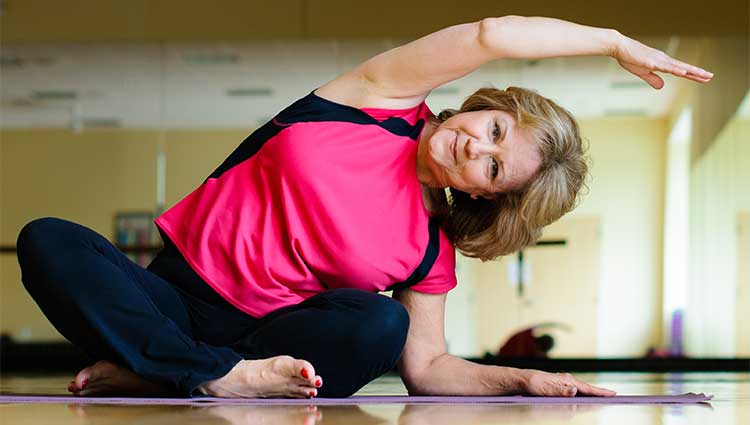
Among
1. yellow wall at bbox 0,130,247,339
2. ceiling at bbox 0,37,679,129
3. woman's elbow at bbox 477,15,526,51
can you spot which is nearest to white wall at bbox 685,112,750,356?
ceiling at bbox 0,37,679,129

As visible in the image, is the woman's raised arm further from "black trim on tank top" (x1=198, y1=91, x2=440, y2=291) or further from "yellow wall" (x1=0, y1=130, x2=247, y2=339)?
"yellow wall" (x1=0, y1=130, x2=247, y2=339)

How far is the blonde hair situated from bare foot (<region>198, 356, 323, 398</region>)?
541 mm

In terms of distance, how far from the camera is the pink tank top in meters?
1.98

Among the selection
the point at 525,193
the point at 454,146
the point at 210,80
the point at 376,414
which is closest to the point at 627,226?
the point at 210,80

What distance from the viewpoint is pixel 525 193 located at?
81.3 inches

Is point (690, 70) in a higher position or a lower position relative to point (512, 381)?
higher

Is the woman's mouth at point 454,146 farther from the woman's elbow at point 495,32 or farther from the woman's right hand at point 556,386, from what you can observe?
the woman's right hand at point 556,386

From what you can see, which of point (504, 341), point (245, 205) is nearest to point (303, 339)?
point (245, 205)

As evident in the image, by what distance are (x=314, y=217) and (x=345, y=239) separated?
7cm

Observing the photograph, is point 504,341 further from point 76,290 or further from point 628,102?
point 76,290

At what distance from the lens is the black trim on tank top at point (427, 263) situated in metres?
2.07

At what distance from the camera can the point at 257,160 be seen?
2.08 metres

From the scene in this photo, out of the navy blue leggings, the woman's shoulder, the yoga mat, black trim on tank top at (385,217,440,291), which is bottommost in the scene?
the yoga mat

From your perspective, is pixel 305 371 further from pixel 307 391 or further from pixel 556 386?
pixel 556 386
